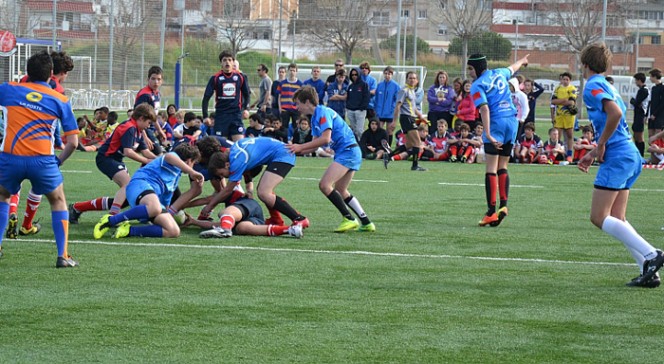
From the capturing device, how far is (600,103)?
778cm

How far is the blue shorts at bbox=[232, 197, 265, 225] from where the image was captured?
10477 mm

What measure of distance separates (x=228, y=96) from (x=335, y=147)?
22.4ft

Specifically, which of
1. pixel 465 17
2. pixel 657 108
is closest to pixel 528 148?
pixel 657 108

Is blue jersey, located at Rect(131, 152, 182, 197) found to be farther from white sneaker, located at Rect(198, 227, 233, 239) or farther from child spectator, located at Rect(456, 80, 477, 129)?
child spectator, located at Rect(456, 80, 477, 129)

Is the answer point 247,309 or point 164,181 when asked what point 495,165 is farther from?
point 247,309

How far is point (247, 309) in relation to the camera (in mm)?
6648

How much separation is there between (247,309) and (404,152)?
632 inches

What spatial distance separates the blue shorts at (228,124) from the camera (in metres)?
17.6

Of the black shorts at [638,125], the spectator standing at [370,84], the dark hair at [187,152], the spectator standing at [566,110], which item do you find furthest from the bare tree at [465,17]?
the dark hair at [187,152]

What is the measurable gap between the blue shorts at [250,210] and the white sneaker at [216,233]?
40 cm

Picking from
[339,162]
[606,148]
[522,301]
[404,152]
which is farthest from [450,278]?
[404,152]

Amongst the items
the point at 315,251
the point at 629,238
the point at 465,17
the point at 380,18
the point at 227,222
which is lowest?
the point at 315,251

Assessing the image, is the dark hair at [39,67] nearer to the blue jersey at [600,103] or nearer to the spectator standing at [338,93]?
the blue jersey at [600,103]

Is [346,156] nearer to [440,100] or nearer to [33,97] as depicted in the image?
[33,97]
